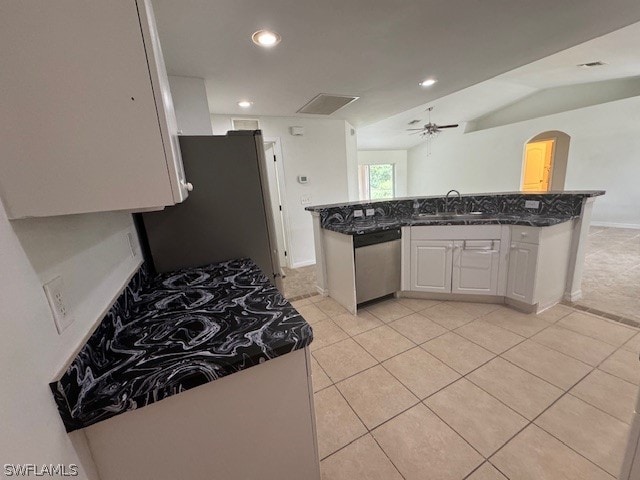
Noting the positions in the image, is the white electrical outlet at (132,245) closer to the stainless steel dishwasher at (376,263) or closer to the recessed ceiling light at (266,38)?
Result: the recessed ceiling light at (266,38)

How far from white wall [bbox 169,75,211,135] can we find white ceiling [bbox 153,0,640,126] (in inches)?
4.5

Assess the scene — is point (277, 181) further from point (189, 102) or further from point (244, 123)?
point (189, 102)

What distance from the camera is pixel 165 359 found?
0.75m

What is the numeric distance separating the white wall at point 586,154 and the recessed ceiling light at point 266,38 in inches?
285

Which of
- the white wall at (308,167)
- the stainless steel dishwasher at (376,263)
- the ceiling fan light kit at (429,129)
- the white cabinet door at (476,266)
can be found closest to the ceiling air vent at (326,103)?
the white wall at (308,167)

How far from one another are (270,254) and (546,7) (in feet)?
Result: 8.14

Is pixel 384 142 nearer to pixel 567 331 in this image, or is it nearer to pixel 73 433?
pixel 567 331

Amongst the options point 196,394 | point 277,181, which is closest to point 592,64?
point 277,181

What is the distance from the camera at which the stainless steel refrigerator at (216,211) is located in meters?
1.54

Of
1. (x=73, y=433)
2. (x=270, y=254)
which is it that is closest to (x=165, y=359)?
(x=73, y=433)

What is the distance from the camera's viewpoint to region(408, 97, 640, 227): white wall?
5.21 m

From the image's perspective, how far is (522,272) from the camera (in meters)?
2.38

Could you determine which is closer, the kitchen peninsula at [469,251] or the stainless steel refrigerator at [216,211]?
the stainless steel refrigerator at [216,211]

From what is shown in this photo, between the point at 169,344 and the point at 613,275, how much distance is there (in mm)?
4752
